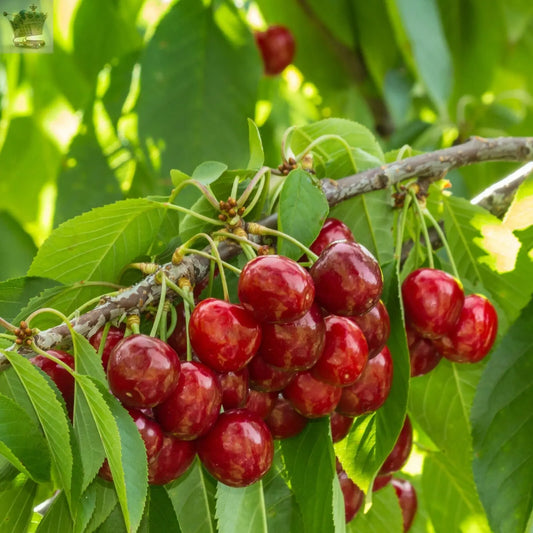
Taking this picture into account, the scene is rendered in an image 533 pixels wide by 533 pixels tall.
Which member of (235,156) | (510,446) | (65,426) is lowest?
(510,446)

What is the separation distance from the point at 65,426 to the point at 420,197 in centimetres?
68

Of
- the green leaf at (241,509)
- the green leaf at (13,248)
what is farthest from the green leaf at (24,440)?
the green leaf at (13,248)

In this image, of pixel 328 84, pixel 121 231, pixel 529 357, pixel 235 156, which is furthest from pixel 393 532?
pixel 328 84

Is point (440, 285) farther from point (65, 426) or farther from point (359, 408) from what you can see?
point (65, 426)

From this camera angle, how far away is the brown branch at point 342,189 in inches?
42.6

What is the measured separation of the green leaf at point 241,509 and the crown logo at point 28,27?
1.93 feet

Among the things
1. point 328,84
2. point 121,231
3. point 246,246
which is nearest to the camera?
point 246,246

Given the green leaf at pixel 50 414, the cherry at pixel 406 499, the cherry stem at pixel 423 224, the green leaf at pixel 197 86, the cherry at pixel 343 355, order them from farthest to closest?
the green leaf at pixel 197 86 → the cherry at pixel 406 499 → the cherry stem at pixel 423 224 → the cherry at pixel 343 355 → the green leaf at pixel 50 414

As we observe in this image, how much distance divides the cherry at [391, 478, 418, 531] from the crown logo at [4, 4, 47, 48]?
996 mm

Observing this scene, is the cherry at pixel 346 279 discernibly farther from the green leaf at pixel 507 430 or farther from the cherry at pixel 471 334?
the green leaf at pixel 507 430

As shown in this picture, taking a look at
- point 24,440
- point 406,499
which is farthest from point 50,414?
point 406,499

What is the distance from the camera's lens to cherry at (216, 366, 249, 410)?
1.08 metres

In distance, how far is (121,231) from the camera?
1248 millimetres

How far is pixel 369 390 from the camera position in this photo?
44.7 inches
